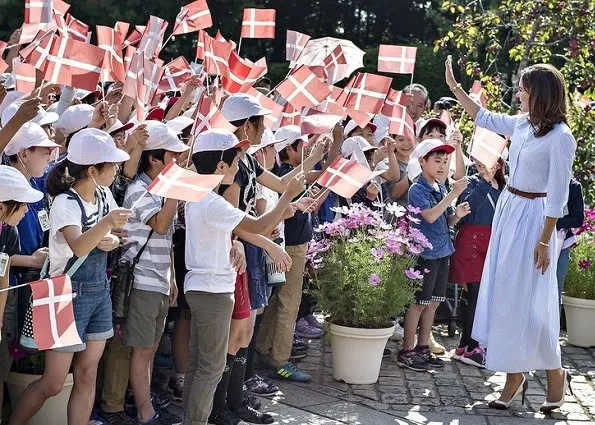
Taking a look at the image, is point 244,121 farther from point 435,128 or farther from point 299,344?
point 435,128

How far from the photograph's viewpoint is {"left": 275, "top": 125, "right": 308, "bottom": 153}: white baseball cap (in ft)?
22.5

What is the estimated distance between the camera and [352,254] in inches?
268

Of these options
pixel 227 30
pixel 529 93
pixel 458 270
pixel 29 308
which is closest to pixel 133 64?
pixel 29 308

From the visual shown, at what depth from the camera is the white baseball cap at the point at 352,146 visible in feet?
24.1

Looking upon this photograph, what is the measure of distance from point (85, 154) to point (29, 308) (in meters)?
0.86

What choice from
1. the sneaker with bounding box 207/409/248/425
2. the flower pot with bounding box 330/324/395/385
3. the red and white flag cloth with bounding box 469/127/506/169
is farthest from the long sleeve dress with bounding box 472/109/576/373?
the sneaker with bounding box 207/409/248/425

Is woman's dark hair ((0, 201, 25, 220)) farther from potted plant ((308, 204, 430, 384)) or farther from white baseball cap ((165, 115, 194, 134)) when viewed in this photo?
potted plant ((308, 204, 430, 384))

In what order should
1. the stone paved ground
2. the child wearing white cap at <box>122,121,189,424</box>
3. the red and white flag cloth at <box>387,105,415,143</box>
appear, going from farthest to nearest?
the red and white flag cloth at <box>387,105,415,143</box> < the stone paved ground < the child wearing white cap at <box>122,121,189,424</box>

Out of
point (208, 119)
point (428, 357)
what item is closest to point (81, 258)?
point (208, 119)

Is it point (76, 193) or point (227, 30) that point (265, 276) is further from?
point (227, 30)

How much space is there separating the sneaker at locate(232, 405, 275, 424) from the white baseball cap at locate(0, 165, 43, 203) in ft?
7.13

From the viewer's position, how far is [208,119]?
5.56 metres

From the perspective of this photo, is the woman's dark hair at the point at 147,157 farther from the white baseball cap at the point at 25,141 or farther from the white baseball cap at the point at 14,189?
the white baseball cap at the point at 14,189

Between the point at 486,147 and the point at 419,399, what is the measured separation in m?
1.93
